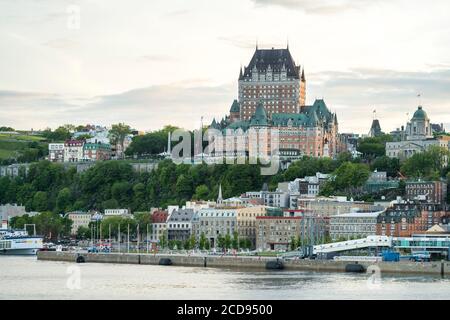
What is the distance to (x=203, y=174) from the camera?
114562 millimetres

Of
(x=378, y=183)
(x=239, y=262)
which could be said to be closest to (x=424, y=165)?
(x=378, y=183)

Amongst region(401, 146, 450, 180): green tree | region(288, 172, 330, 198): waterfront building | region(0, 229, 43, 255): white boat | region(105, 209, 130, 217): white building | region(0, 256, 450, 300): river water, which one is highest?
region(401, 146, 450, 180): green tree

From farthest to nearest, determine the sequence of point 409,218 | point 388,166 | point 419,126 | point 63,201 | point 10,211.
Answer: point 63,201
point 10,211
point 419,126
point 388,166
point 409,218

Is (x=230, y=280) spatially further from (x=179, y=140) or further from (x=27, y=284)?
(x=179, y=140)

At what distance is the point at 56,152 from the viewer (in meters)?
142

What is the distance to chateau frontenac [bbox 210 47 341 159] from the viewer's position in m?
123

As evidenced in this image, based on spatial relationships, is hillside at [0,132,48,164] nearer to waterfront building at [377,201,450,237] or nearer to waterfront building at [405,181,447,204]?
waterfront building at [405,181,447,204]

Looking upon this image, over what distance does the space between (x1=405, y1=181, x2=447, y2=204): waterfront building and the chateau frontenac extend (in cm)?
2540

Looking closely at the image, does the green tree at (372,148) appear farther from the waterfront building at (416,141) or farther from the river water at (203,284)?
the river water at (203,284)

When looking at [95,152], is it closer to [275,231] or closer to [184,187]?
[184,187]

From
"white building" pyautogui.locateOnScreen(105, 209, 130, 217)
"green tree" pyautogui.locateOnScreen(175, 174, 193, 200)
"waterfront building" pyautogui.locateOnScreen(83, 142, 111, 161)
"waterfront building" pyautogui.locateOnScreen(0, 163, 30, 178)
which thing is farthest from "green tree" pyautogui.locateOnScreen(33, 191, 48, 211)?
"green tree" pyautogui.locateOnScreen(175, 174, 193, 200)

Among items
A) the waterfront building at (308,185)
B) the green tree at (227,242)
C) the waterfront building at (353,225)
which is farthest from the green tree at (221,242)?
the waterfront building at (308,185)

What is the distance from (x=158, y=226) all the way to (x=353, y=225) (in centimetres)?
1837

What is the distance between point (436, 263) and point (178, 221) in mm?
35342
